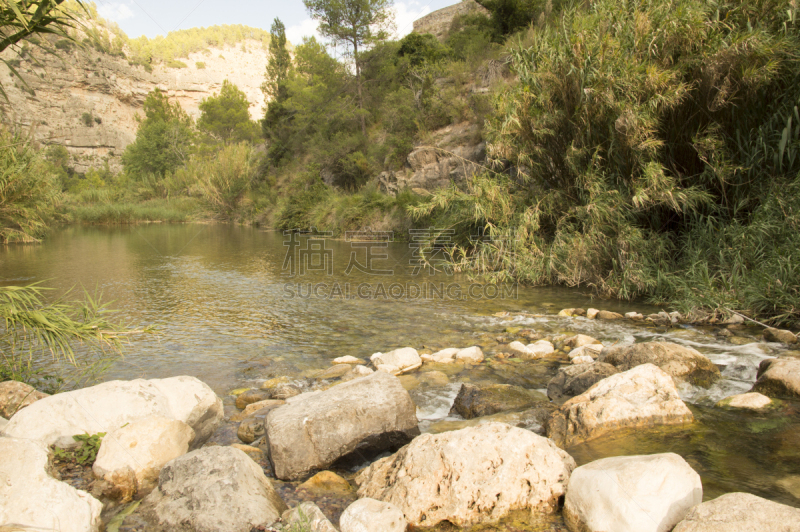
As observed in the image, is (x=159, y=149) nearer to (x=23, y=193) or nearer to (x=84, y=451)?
(x=23, y=193)

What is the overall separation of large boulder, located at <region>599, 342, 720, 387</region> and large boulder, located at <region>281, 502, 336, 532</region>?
324cm

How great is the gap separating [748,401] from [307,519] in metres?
3.60

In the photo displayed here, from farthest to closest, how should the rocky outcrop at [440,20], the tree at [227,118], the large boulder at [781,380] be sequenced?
the tree at [227,118]
the rocky outcrop at [440,20]
the large boulder at [781,380]

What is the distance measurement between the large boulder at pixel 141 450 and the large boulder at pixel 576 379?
316cm

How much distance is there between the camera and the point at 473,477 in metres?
2.66

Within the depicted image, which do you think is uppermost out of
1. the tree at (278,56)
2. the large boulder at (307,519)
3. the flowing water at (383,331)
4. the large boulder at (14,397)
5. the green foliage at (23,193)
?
the tree at (278,56)

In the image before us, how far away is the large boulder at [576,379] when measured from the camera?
13.6 feet

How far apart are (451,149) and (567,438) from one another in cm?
1905

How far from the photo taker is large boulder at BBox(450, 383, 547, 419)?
3.91 metres

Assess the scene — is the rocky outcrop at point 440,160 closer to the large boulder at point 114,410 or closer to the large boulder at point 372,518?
the large boulder at point 114,410

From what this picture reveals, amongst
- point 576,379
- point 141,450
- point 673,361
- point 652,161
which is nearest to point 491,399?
point 576,379

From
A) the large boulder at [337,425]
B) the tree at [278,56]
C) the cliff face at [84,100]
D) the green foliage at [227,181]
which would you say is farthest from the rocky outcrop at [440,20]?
the cliff face at [84,100]

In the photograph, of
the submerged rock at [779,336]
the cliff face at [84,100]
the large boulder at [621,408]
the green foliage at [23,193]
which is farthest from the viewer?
the cliff face at [84,100]

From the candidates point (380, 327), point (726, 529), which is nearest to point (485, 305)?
point (380, 327)
